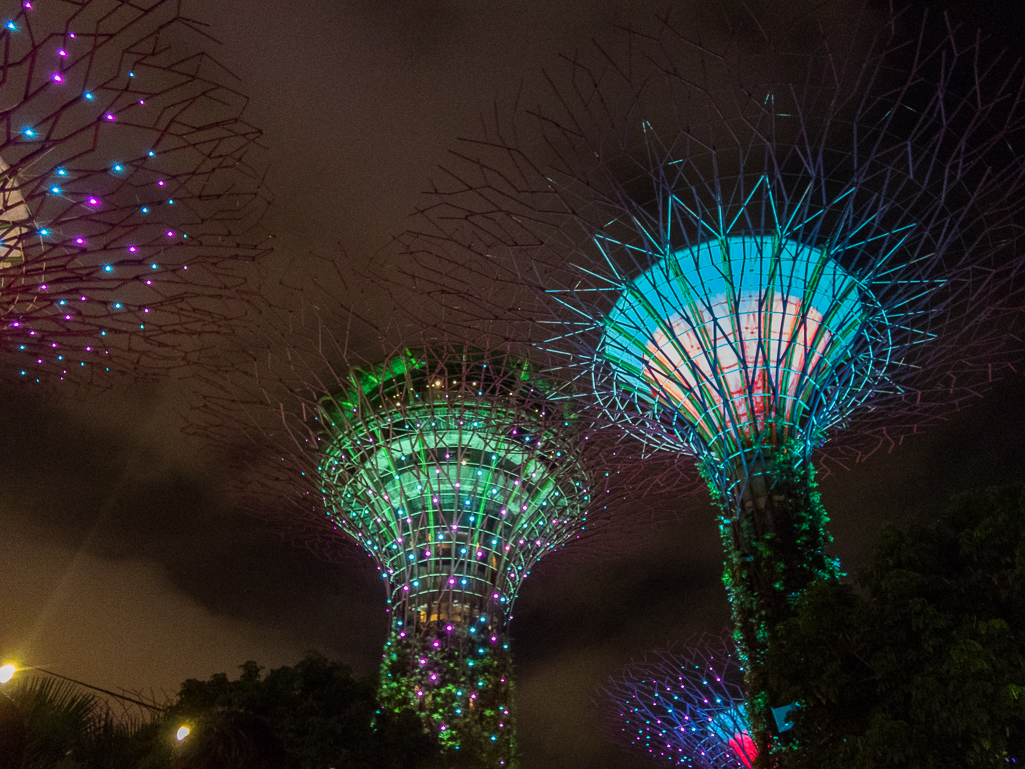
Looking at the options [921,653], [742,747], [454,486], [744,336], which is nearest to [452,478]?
[454,486]

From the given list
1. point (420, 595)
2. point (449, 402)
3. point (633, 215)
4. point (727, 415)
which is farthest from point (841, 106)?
point (420, 595)

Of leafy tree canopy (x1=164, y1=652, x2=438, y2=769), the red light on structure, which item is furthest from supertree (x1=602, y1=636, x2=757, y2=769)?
leafy tree canopy (x1=164, y1=652, x2=438, y2=769)

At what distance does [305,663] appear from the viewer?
20.5 meters

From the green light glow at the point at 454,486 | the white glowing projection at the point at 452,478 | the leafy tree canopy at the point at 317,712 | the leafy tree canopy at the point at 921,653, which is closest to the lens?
the leafy tree canopy at the point at 921,653

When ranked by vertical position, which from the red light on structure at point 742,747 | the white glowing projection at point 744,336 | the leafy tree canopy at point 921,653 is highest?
the white glowing projection at point 744,336

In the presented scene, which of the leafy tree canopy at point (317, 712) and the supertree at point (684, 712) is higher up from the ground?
the supertree at point (684, 712)

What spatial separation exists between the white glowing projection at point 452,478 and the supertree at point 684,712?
9.27 meters

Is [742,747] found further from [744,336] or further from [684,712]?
[744,336]

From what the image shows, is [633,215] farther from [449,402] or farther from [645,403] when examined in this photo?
Answer: [449,402]

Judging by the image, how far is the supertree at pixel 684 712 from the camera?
32.3 metres

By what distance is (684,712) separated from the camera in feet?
109

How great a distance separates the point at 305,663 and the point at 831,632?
1335cm

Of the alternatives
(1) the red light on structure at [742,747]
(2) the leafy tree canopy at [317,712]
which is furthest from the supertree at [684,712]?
(2) the leafy tree canopy at [317,712]

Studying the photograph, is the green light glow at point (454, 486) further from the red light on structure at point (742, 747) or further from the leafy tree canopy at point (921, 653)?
the leafy tree canopy at point (921, 653)
